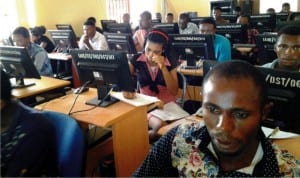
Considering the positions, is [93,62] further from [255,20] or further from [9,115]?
[255,20]

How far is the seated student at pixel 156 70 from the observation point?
2.35 metres

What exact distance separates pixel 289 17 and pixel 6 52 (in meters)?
4.95

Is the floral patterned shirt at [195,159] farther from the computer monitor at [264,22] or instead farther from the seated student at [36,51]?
the computer monitor at [264,22]

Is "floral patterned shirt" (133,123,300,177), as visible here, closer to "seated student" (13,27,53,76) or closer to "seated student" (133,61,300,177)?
"seated student" (133,61,300,177)

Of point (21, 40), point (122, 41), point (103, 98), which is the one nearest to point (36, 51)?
point (21, 40)

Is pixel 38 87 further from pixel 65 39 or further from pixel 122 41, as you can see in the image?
pixel 65 39

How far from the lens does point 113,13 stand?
7.61 meters

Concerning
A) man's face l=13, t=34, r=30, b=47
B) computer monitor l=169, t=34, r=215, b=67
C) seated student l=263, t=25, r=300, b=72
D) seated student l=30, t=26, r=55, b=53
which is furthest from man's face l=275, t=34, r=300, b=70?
seated student l=30, t=26, r=55, b=53

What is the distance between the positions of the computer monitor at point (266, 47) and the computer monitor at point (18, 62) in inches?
71.8

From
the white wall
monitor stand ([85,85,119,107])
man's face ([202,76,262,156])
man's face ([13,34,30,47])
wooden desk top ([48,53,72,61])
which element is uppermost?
the white wall

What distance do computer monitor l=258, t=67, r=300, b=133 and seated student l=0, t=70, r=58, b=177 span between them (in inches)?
37.0

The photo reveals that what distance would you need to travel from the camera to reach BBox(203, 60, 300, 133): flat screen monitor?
51.0 inches

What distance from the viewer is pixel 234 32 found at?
3795 millimetres

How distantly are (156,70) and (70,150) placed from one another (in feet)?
4.28
